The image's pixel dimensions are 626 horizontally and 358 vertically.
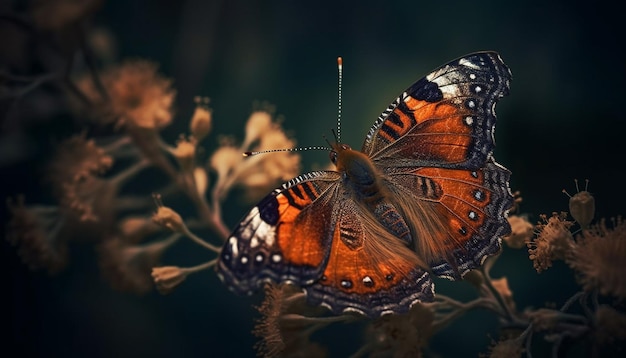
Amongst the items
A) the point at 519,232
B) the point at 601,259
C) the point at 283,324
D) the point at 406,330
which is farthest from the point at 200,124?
the point at 601,259

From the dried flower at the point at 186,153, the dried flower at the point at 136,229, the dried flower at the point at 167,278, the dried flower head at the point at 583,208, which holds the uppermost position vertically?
the dried flower head at the point at 583,208

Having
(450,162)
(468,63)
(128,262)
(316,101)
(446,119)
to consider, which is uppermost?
(468,63)

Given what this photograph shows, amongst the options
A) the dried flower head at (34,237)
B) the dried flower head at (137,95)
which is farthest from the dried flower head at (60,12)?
the dried flower head at (34,237)

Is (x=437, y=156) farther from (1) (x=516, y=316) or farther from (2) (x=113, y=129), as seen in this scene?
(2) (x=113, y=129)

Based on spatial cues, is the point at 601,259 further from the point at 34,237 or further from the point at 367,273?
the point at 34,237

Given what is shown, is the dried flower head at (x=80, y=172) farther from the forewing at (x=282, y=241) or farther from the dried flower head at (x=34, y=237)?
the forewing at (x=282, y=241)

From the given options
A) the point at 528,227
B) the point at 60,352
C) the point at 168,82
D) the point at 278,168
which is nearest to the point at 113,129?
the point at 168,82
